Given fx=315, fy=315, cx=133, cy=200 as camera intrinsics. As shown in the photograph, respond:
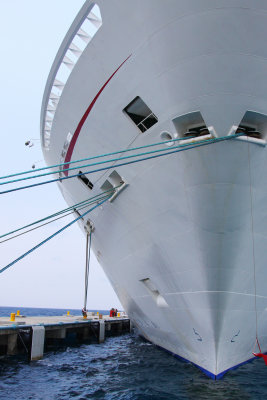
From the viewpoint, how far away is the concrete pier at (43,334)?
411 inches

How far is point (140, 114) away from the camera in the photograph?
6086 mm

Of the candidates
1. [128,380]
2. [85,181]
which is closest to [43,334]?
[128,380]

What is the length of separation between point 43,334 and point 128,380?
4.45 metres

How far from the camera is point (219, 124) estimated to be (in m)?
5.09

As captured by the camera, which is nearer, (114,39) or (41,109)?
(114,39)

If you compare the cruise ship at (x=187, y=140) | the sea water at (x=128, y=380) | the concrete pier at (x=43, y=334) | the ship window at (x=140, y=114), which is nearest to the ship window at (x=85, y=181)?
the cruise ship at (x=187, y=140)

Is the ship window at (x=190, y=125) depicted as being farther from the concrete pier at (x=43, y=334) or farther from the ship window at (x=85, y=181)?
the concrete pier at (x=43, y=334)

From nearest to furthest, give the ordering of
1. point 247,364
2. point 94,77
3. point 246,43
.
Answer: point 246,43
point 94,77
point 247,364

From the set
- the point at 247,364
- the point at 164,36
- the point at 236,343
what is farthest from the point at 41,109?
the point at 247,364

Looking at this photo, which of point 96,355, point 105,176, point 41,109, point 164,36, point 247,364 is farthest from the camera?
point 96,355

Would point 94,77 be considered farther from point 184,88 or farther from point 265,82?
point 265,82

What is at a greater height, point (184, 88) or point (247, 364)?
point (184, 88)

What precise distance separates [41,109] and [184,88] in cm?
483

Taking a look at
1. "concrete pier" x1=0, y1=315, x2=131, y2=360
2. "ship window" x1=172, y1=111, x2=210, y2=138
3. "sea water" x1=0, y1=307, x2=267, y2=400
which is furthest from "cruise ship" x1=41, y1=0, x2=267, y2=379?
"concrete pier" x1=0, y1=315, x2=131, y2=360
